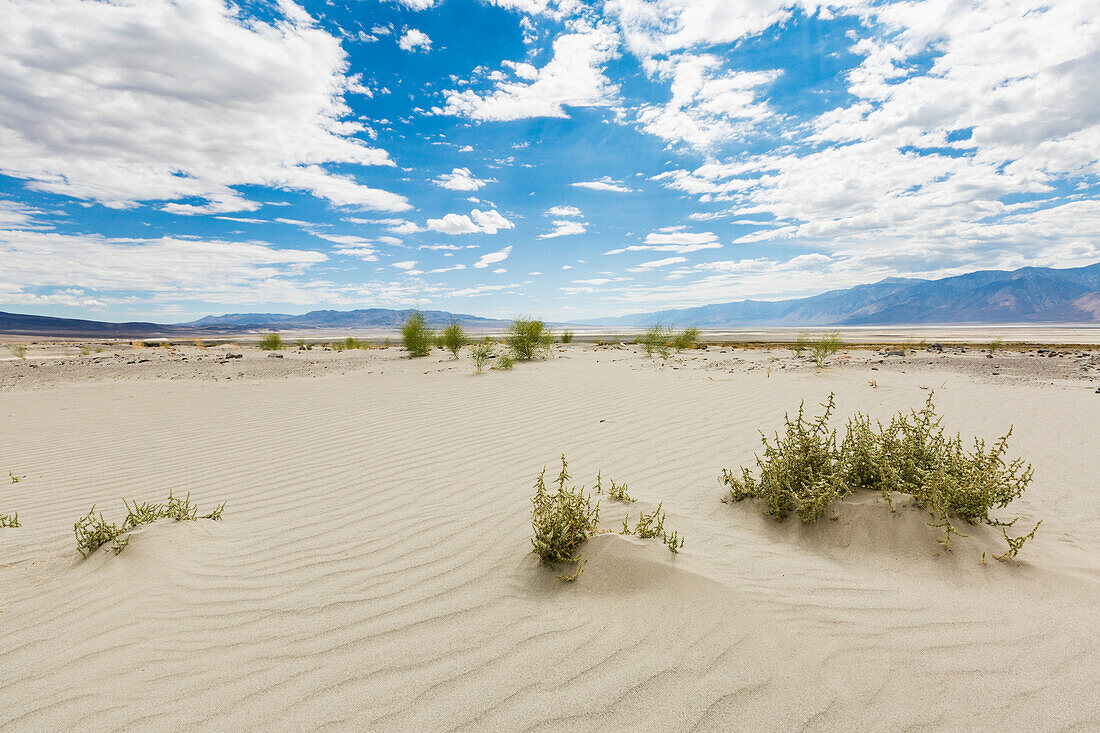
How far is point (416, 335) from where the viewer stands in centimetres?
1778

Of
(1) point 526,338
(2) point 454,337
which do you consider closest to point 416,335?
(2) point 454,337

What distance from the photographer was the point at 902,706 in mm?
1614

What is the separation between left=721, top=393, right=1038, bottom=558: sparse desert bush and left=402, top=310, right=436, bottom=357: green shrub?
52.3ft

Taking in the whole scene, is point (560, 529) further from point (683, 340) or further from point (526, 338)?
point (683, 340)

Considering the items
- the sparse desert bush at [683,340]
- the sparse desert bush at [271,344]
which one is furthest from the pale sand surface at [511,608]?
the sparse desert bush at [271,344]

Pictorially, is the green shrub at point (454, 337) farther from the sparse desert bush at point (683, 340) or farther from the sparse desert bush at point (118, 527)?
the sparse desert bush at point (118, 527)

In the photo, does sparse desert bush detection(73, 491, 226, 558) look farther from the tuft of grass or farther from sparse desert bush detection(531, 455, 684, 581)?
the tuft of grass

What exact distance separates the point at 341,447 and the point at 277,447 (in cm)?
76

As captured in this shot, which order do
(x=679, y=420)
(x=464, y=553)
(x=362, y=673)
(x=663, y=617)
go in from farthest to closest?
1. (x=679, y=420)
2. (x=464, y=553)
3. (x=663, y=617)
4. (x=362, y=673)

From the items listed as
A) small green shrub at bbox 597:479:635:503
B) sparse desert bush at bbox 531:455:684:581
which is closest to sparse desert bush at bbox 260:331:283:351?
small green shrub at bbox 597:479:635:503

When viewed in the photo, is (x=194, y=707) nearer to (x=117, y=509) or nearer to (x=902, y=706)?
(x=902, y=706)

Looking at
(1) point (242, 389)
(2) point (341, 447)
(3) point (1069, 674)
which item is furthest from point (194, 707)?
(1) point (242, 389)

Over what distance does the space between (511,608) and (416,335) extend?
54.0ft

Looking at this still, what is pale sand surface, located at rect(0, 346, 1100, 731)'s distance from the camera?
5.51ft
